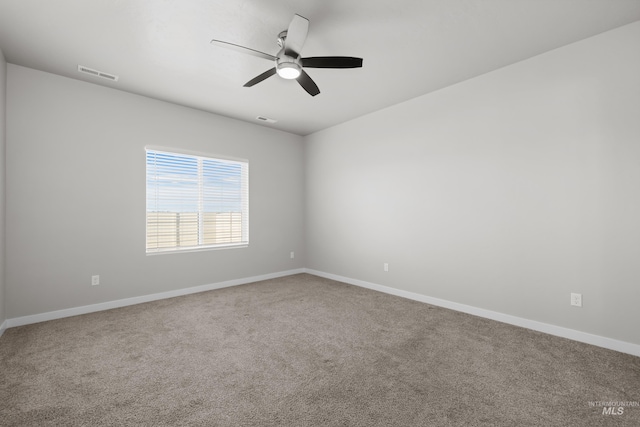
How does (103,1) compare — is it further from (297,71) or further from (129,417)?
(129,417)

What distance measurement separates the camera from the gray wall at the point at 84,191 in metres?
3.06

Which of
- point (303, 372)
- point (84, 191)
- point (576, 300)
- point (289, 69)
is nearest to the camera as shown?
point (303, 372)

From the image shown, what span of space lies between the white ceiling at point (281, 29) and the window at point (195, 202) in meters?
1.09

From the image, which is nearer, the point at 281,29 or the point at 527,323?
the point at 281,29

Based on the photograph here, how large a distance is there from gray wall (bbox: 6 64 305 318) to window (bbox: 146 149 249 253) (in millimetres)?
156

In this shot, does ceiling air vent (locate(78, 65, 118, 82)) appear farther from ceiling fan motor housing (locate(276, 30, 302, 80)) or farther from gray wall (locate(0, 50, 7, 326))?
ceiling fan motor housing (locate(276, 30, 302, 80))

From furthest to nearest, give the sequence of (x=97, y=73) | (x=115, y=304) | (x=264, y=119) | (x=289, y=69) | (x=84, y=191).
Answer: (x=264, y=119) < (x=115, y=304) < (x=84, y=191) < (x=97, y=73) < (x=289, y=69)

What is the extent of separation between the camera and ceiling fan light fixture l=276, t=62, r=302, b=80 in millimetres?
2430

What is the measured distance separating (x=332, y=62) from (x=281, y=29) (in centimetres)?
57

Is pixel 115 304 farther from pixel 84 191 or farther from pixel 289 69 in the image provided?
pixel 289 69

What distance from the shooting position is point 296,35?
2.22 m

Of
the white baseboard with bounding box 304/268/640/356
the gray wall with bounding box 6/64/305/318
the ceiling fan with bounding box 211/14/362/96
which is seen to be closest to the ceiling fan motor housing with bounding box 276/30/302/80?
the ceiling fan with bounding box 211/14/362/96

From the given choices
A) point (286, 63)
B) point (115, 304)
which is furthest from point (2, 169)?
point (286, 63)

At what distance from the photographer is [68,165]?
332cm
